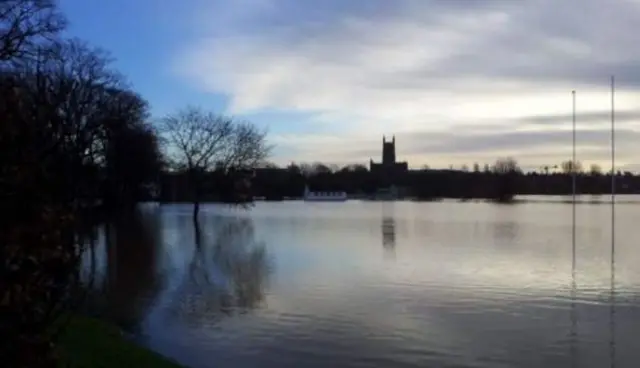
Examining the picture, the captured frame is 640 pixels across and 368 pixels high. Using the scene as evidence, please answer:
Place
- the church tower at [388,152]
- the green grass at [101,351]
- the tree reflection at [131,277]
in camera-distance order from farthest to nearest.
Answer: the church tower at [388,152], the tree reflection at [131,277], the green grass at [101,351]

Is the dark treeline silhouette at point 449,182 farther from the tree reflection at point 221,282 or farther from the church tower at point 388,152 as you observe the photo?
the tree reflection at point 221,282

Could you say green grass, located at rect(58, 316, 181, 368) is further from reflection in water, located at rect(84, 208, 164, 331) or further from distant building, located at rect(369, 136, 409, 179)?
distant building, located at rect(369, 136, 409, 179)

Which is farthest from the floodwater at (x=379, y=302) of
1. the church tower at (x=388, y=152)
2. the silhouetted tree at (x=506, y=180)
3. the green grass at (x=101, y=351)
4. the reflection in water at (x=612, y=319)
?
the church tower at (x=388, y=152)

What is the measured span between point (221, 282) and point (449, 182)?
123 m

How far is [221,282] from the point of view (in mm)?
19219

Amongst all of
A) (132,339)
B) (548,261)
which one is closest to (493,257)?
(548,261)

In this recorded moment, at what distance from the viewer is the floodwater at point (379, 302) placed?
1135 centimetres

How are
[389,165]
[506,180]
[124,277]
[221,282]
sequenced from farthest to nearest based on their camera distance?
[389,165], [506,180], [124,277], [221,282]

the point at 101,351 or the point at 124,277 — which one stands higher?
the point at 101,351

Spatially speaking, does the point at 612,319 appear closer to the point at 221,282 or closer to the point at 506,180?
the point at 221,282

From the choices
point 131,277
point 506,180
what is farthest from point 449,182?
point 131,277

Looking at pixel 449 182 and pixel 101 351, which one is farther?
pixel 449 182

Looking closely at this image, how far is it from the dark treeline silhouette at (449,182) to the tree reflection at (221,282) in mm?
88406

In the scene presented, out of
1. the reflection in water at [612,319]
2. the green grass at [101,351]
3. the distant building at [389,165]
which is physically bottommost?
the reflection in water at [612,319]
